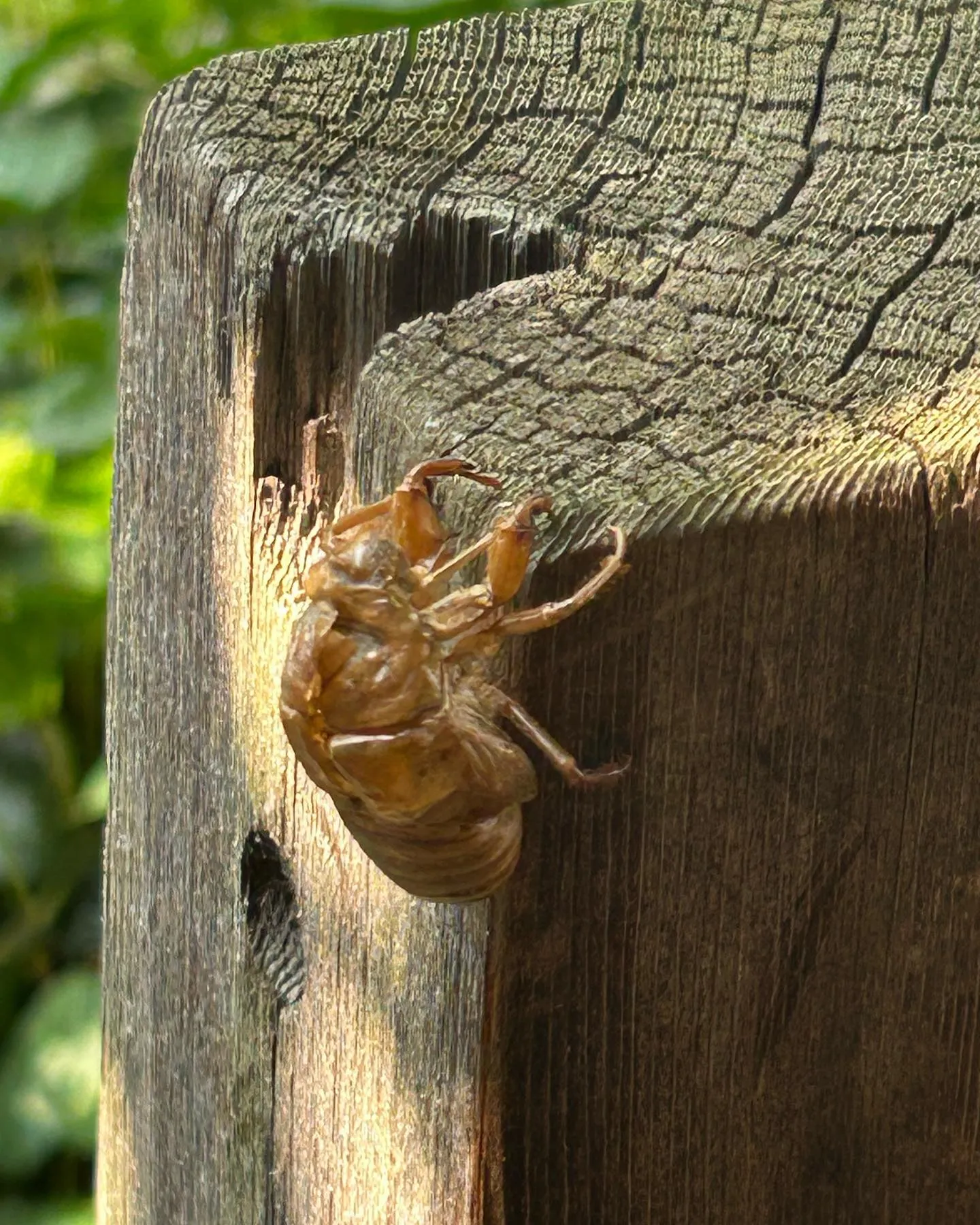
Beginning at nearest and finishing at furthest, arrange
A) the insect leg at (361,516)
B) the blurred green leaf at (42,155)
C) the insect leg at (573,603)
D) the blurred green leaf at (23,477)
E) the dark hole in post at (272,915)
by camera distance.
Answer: the insect leg at (573,603)
the insect leg at (361,516)
the dark hole in post at (272,915)
the blurred green leaf at (42,155)
the blurred green leaf at (23,477)

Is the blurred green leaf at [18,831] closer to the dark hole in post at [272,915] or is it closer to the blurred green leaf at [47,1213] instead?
the blurred green leaf at [47,1213]

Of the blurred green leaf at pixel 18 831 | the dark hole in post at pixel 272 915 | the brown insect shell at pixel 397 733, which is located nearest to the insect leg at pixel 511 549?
the brown insect shell at pixel 397 733

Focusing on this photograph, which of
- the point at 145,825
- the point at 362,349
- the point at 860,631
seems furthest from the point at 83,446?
the point at 860,631

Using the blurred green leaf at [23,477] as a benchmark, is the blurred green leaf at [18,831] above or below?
below

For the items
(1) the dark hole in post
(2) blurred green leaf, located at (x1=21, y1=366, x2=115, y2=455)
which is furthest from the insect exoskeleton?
(2) blurred green leaf, located at (x1=21, y1=366, x2=115, y2=455)

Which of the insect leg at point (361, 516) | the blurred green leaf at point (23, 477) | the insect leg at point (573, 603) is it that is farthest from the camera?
the blurred green leaf at point (23, 477)

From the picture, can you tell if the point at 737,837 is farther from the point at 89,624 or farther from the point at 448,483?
the point at 89,624

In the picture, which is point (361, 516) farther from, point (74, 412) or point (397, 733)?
point (74, 412)
